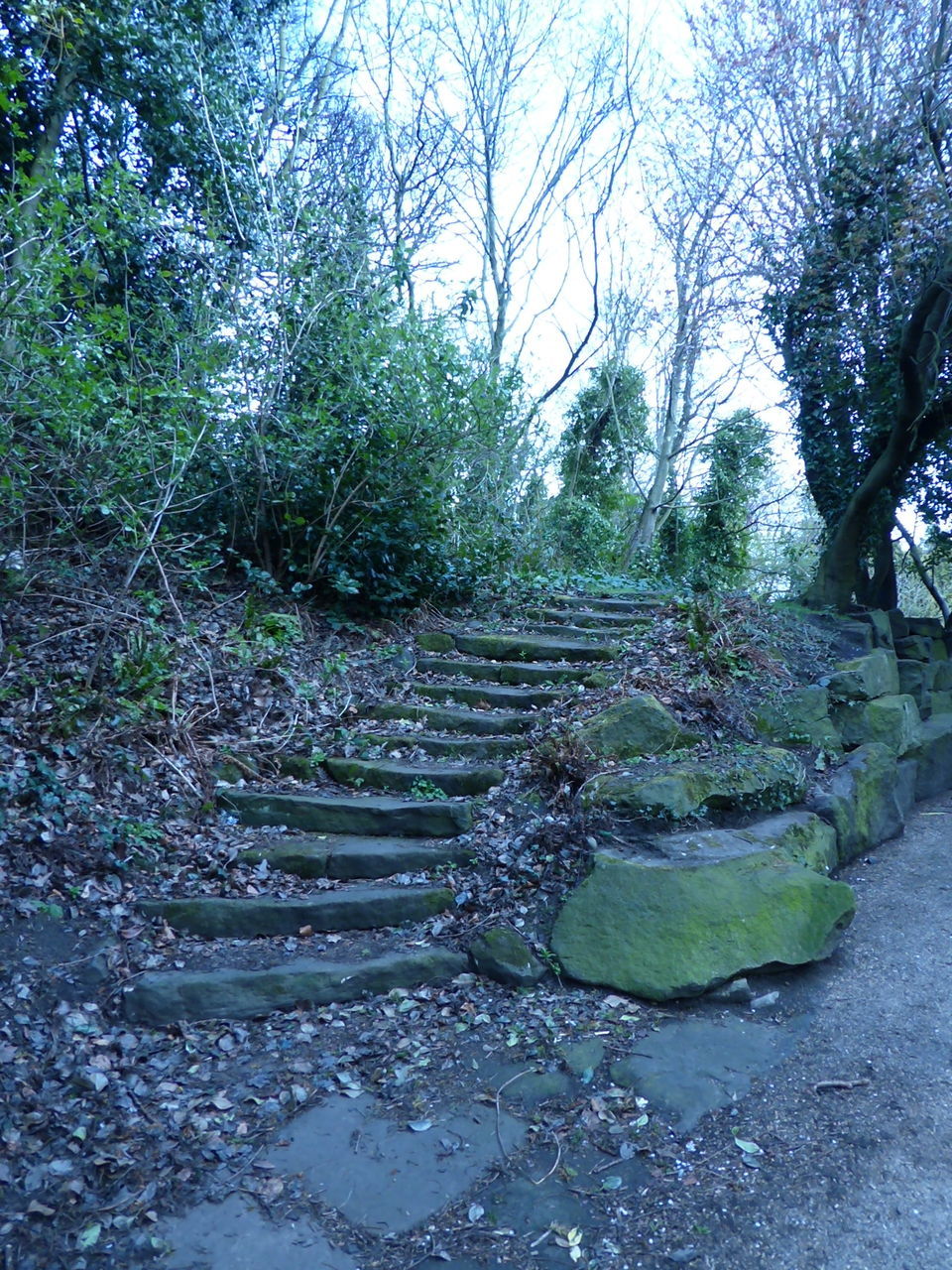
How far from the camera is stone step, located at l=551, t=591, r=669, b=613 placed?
24.0 feet

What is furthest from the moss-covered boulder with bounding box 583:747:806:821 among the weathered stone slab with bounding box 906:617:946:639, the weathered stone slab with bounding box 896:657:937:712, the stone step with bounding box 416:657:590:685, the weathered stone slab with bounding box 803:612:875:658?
the weathered stone slab with bounding box 906:617:946:639

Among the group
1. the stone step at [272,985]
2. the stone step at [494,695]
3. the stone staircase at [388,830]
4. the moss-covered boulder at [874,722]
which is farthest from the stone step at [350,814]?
the moss-covered boulder at [874,722]

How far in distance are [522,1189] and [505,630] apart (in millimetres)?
4557

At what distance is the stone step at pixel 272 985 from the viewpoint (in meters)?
3.43

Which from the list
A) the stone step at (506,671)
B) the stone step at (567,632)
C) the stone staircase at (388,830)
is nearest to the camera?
the stone staircase at (388,830)

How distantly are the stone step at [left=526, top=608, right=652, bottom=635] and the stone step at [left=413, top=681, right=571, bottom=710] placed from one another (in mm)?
1090

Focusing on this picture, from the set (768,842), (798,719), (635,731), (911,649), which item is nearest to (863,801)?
(798,719)

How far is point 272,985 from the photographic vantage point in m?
3.54

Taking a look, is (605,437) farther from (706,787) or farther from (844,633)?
(706,787)

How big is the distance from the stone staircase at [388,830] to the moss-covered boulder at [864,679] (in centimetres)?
145

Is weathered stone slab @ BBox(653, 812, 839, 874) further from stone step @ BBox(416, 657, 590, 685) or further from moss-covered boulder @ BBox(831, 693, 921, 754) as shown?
stone step @ BBox(416, 657, 590, 685)

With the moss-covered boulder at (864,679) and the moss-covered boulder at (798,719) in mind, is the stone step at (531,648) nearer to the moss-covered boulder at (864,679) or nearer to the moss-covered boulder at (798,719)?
the moss-covered boulder at (798,719)

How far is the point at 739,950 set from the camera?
12.2 feet

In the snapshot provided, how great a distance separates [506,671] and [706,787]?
1.97 m
